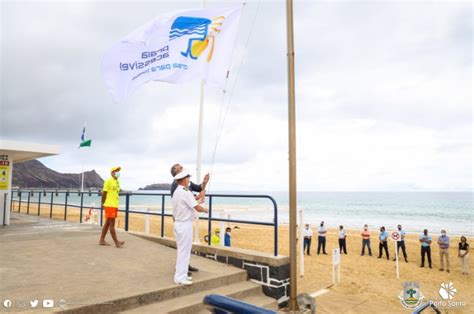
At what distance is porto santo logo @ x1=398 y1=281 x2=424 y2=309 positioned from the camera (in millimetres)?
8067

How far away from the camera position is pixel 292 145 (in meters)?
5.17

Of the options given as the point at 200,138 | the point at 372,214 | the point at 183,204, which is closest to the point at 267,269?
the point at 183,204

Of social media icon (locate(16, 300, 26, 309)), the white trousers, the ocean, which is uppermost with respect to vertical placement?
the white trousers

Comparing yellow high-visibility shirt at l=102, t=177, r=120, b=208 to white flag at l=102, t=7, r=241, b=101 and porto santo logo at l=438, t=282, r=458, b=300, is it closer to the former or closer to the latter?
white flag at l=102, t=7, r=241, b=101

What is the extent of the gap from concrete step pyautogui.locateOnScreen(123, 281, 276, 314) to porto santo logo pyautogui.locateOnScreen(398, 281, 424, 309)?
4503 millimetres

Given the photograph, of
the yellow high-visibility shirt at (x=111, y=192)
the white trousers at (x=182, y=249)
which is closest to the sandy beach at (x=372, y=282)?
the white trousers at (x=182, y=249)

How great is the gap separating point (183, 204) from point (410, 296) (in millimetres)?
7544

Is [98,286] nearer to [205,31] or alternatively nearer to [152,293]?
[152,293]

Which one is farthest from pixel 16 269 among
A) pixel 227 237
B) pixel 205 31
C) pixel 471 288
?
pixel 471 288

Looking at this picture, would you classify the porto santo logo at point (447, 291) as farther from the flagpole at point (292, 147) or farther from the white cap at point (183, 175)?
the white cap at point (183, 175)

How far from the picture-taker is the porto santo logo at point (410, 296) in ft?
26.5

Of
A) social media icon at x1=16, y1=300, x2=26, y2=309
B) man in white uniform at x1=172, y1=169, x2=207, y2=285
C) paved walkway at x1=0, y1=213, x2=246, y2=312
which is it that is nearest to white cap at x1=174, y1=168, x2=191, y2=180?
man in white uniform at x1=172, y1=169, x2=207, y2=285

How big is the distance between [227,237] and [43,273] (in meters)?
8.80

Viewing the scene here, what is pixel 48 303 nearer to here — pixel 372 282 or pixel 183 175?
pixel 183 175
